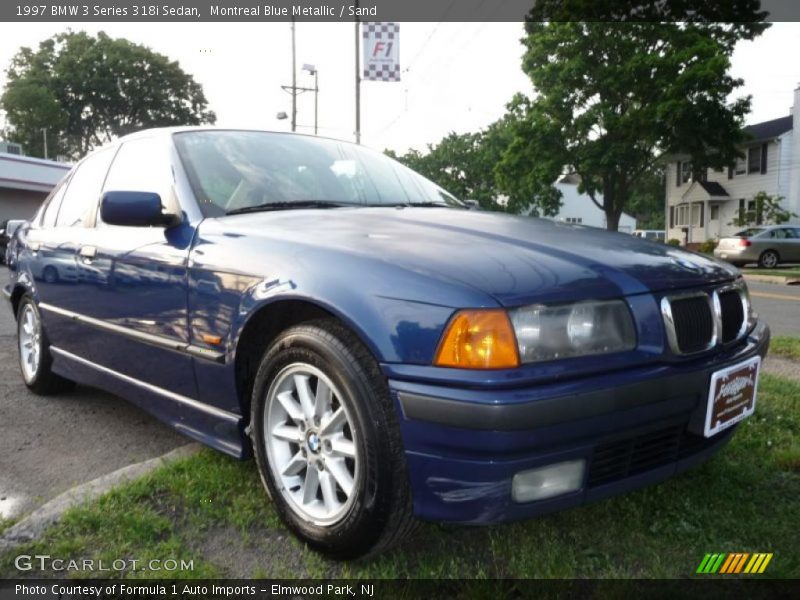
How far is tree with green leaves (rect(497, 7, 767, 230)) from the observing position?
24297 millimetres

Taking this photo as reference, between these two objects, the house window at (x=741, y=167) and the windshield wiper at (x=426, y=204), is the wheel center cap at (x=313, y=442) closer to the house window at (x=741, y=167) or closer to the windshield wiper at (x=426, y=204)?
the windshield wiper at (x=426, y=204)

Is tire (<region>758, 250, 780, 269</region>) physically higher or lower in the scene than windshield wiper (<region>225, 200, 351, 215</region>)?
lower

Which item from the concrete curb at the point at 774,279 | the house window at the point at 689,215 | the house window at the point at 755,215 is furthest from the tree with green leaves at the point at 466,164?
the concrete curb at the point at 774,279

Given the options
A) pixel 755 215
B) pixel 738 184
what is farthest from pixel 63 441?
pixel 738 184

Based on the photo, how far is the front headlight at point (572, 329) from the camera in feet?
6.01

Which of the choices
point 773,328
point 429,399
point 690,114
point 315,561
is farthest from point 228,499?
point 690,114

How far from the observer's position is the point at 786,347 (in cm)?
515

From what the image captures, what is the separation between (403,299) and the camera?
1.89 metres

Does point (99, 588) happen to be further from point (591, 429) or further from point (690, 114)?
point (690, 114)

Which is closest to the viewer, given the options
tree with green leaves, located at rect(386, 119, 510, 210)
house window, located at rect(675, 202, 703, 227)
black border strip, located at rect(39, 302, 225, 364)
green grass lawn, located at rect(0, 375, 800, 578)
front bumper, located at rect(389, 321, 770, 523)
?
front bumper, located at rect(389, 321, 770, 523)

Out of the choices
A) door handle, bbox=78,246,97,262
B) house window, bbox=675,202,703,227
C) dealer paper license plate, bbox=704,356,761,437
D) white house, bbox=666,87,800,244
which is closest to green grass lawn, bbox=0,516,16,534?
door handle, bbox=78,246,97,262

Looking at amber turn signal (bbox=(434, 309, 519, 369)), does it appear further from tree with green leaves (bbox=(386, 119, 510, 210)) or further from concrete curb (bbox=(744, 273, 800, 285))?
tree with green leaves (bbox=(386, 119, 510, 210))

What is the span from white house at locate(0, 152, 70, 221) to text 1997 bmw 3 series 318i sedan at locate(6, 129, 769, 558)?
28.0 m

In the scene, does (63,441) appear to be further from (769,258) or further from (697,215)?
(697,215)
